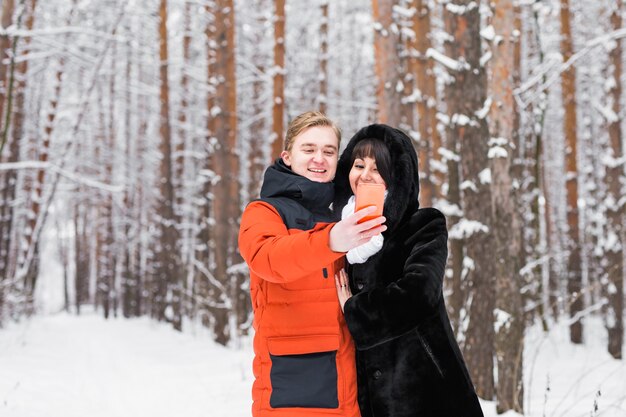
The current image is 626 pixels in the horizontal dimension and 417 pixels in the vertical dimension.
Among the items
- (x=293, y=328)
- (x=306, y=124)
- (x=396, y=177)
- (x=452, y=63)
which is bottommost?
(x=293, y=328)

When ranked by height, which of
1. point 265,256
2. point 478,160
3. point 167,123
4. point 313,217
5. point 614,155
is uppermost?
point 167,123

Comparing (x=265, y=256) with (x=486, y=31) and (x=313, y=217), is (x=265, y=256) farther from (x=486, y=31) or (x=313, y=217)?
(x=486, y=31)

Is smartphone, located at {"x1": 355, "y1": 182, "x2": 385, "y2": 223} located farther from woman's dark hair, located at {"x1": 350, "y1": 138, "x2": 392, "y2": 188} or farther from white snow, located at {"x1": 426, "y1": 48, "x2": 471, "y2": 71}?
white snow, located at {"x1": 426, "y1": 48, "x2": 471, "y2": 71}

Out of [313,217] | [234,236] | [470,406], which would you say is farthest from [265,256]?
[234,236]

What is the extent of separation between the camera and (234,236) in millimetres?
14414

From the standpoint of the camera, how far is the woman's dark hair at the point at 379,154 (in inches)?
93.5

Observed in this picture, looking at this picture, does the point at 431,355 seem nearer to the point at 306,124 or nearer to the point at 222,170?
the point at 306,124

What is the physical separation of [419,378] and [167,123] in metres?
15.1

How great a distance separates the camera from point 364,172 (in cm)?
240

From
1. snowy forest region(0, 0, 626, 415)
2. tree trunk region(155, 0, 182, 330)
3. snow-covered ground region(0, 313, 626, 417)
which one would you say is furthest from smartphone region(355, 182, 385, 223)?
tree trunk region(155, 0, 182, 330)

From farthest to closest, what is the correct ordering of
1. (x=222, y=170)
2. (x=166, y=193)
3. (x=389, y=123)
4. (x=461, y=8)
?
1. (x=166, y=193)
2. (x=222, y=170)
3. (x=389, y=123)
4. (x=461, y=8)

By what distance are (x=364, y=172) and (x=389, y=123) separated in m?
5.13

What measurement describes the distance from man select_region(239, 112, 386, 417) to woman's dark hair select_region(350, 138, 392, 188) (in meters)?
0.22

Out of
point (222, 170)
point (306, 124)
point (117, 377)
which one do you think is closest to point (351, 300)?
point (306, 124)
